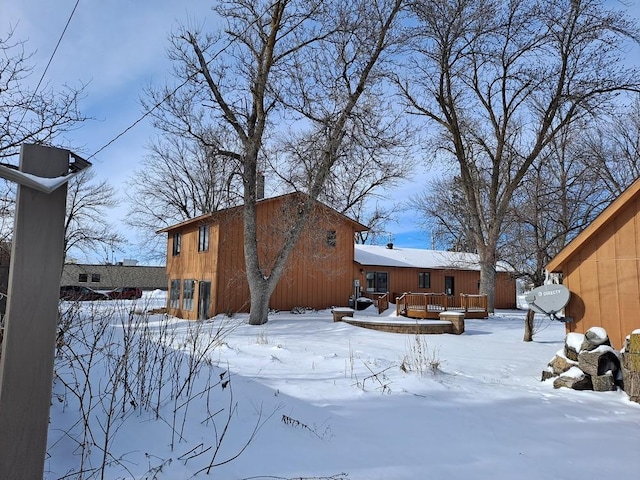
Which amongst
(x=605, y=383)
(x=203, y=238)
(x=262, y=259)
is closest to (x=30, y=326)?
(x=605, y=383)

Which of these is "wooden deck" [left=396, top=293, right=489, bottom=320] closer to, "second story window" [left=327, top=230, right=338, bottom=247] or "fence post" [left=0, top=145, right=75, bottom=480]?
"second story window" [left=327, top=230, right=338, bottom=247]

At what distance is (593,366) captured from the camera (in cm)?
666

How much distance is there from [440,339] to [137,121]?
9.63m

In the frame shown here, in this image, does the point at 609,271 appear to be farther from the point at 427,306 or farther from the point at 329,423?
the point at 427,306

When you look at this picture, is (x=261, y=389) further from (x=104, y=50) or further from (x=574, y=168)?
(x=574, y=168)

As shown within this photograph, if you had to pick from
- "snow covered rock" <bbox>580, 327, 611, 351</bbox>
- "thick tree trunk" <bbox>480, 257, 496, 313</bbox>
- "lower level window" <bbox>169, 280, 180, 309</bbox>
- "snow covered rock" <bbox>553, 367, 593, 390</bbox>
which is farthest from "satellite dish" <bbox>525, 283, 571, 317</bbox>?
"lower level window" <bbox>169, 280, 180, 309</bbox>

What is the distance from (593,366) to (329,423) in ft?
15.4

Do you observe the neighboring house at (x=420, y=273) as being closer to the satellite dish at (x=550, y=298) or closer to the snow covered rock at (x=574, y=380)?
the satellite dish at (x=550, y=298)

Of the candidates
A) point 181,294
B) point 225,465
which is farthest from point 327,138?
point 225,465

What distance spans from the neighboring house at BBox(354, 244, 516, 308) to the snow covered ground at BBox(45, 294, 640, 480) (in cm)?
1676

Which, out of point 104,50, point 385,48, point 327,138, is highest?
point 385,48

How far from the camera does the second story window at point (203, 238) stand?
1977cm

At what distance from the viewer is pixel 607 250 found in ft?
24.5

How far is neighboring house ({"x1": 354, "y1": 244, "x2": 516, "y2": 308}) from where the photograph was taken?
24828 millimetres
